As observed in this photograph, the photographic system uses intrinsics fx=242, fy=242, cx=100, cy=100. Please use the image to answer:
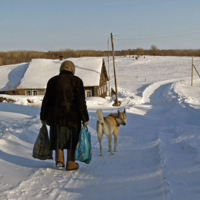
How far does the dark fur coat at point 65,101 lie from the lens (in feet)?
16.1

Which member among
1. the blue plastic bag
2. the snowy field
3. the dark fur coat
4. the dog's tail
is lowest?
the snowy field

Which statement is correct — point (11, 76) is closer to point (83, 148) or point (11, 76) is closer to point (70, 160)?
point (70, 160)

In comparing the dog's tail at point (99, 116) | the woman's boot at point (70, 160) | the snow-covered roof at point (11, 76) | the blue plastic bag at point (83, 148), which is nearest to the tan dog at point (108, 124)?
the dog's tail at point (99, 116)

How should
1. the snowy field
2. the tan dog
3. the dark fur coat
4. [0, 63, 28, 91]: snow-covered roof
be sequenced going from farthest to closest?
[0, 63, 28, 91]: snow-covered roof
the tan dog
the dark fur coat
the snowy field

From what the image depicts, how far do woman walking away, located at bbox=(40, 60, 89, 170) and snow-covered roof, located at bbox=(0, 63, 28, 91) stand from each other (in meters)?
25.7

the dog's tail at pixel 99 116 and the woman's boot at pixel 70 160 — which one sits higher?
the dog's tail at pixel 99 116

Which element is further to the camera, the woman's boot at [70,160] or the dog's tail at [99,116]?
the dog's tail at [99,116]

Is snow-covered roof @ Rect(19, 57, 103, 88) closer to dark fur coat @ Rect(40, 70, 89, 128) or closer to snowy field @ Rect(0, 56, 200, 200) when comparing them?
snowy field @ Rect(0, 56, 200, 200)

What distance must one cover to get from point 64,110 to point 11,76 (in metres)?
30.4

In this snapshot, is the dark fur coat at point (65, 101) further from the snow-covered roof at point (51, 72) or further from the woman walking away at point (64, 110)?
the snow-covered roof at point (51, 72)

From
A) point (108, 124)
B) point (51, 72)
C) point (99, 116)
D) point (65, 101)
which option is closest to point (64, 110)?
point (65, 101)

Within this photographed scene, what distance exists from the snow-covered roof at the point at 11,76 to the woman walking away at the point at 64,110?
25.7m

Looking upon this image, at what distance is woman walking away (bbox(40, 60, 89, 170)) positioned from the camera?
491cm

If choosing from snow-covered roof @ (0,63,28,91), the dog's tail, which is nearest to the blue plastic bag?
the dog's tail
